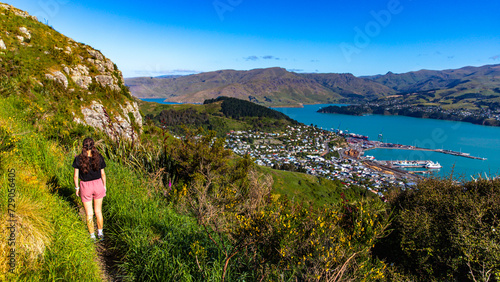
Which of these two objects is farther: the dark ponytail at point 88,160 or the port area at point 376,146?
the port area at point 376,146

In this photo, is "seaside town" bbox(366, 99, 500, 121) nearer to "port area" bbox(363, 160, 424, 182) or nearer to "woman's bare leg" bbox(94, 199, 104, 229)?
"port area" bbox(363, 160, 424, 182)

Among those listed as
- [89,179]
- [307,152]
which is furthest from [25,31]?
[307,152]

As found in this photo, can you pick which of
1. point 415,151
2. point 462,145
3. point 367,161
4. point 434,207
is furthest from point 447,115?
point 434,207

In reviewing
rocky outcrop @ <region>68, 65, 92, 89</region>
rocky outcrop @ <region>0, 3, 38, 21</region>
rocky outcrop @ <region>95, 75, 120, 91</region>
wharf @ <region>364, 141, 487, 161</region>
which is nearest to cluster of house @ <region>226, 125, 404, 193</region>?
wharf @ <region>364, 141, 487, 161</region>

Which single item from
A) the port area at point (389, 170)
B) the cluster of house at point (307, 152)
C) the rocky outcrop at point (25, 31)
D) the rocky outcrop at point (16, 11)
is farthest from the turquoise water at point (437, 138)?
the rocky outcrop at point (16, 11)

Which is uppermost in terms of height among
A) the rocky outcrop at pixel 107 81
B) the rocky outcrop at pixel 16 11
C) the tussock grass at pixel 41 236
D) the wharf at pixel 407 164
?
the rocky outcrop at pixel 16 11

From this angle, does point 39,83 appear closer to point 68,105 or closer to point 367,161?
point 68,105

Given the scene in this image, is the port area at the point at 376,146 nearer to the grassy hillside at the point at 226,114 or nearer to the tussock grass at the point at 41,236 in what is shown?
the grassy hillside at the point at 226,114
